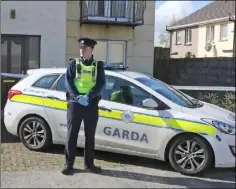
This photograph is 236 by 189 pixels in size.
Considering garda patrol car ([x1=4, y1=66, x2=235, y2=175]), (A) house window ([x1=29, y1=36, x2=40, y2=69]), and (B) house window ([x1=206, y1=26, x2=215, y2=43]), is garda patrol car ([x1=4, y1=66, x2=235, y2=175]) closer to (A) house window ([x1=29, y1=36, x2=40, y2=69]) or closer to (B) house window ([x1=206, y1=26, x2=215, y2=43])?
(A) house window ([x1=29, y1=36, x2=40, y2=69])

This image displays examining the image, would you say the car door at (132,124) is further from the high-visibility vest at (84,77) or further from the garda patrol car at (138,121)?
the high-visibility vest at (84,77)

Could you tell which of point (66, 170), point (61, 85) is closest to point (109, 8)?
point (61, 85)

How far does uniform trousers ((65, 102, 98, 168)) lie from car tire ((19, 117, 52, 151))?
1256mm

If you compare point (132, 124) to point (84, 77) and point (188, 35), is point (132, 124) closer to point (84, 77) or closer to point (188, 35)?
point (84, 77)

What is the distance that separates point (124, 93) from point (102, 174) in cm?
143

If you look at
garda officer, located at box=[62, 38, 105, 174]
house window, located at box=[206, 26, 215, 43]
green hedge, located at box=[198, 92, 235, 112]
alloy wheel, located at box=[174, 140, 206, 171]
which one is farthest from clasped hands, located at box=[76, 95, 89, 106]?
house window, located at box=[206, 26, 215, 43]

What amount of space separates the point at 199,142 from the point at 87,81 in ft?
6.15

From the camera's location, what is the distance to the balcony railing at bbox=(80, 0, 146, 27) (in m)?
13.0

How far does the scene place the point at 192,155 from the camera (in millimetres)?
5980

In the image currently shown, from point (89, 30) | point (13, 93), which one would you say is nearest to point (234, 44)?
point (89, 30)

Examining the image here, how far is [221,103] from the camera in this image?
11.0m

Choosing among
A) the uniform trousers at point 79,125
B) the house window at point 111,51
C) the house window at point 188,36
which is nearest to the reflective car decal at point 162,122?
the uniform trousers at point 79,125

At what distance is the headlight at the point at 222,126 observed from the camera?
5.88 m

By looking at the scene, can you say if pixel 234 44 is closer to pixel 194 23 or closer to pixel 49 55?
pixel 194 23
